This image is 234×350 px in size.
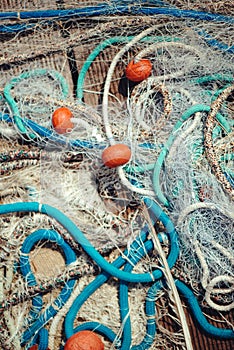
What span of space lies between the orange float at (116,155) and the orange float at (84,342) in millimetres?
745

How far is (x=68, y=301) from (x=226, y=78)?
133cm

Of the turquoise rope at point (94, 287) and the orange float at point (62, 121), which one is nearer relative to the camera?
the turquoise rope at point (94, 287)

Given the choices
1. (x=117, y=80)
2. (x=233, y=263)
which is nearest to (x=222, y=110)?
(x=117, y=80)

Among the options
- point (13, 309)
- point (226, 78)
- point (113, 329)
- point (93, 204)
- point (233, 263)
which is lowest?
point (113, 329)

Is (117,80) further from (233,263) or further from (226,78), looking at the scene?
(233,263)

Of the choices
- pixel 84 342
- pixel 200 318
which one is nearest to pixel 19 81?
pixel 84 342

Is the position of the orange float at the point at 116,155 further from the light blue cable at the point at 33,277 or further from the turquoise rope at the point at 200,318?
the turquoise rope at the point at 200,318

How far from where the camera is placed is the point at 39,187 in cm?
211

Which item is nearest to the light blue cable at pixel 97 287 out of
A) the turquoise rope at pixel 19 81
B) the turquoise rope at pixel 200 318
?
the turquoise rope at pixel 200 318

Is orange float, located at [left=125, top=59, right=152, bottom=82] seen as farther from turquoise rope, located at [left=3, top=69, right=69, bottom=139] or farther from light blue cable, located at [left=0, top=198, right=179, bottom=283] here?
light blue cable, located at [left=0, top=198, right=179, bottom=283]

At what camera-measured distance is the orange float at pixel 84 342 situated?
1.85 meters

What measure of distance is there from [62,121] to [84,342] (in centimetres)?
101

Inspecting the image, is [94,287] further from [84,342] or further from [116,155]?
[116,155]

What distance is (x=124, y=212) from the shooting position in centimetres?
207
